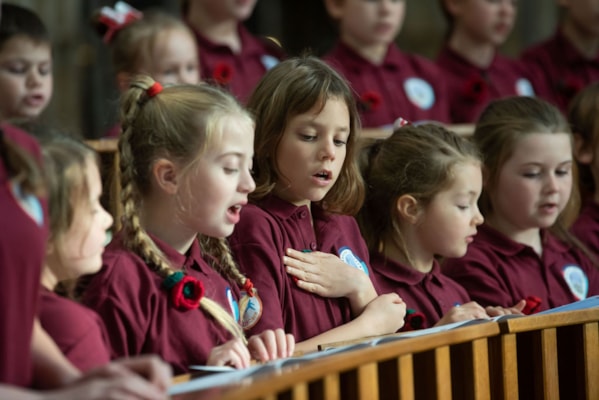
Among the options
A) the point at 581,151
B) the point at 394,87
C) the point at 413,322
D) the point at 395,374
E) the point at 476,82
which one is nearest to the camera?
the point at 395,374

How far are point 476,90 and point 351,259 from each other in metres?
2.54

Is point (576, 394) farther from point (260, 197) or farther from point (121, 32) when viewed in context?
point (121, 32)

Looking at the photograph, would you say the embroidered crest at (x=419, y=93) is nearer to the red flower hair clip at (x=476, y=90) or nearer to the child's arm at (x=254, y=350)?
the red flower hair clip at (x=476, y=90)

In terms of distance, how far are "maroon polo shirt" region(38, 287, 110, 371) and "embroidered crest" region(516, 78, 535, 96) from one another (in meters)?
3.89

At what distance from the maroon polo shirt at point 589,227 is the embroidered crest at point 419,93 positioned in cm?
129

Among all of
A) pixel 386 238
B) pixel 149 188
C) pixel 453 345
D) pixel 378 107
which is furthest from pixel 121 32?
pixel 453 345

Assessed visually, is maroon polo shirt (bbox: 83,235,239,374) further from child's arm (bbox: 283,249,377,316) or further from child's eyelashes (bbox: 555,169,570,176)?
child's eyelashes (bbox: 555,169,570,176)

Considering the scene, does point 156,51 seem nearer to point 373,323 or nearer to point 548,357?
point 373,323

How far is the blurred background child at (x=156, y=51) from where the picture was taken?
16.2 ft

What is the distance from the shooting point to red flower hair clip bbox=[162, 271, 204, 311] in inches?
112

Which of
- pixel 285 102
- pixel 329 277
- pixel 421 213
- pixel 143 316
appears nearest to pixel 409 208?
pixel 421 213

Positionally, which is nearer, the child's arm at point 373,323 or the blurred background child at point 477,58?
the child's arm at point 373,323

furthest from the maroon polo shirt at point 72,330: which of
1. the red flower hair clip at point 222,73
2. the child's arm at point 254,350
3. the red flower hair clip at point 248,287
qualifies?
the red flower hair clip at point 222,73

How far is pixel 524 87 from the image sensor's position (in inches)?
239
